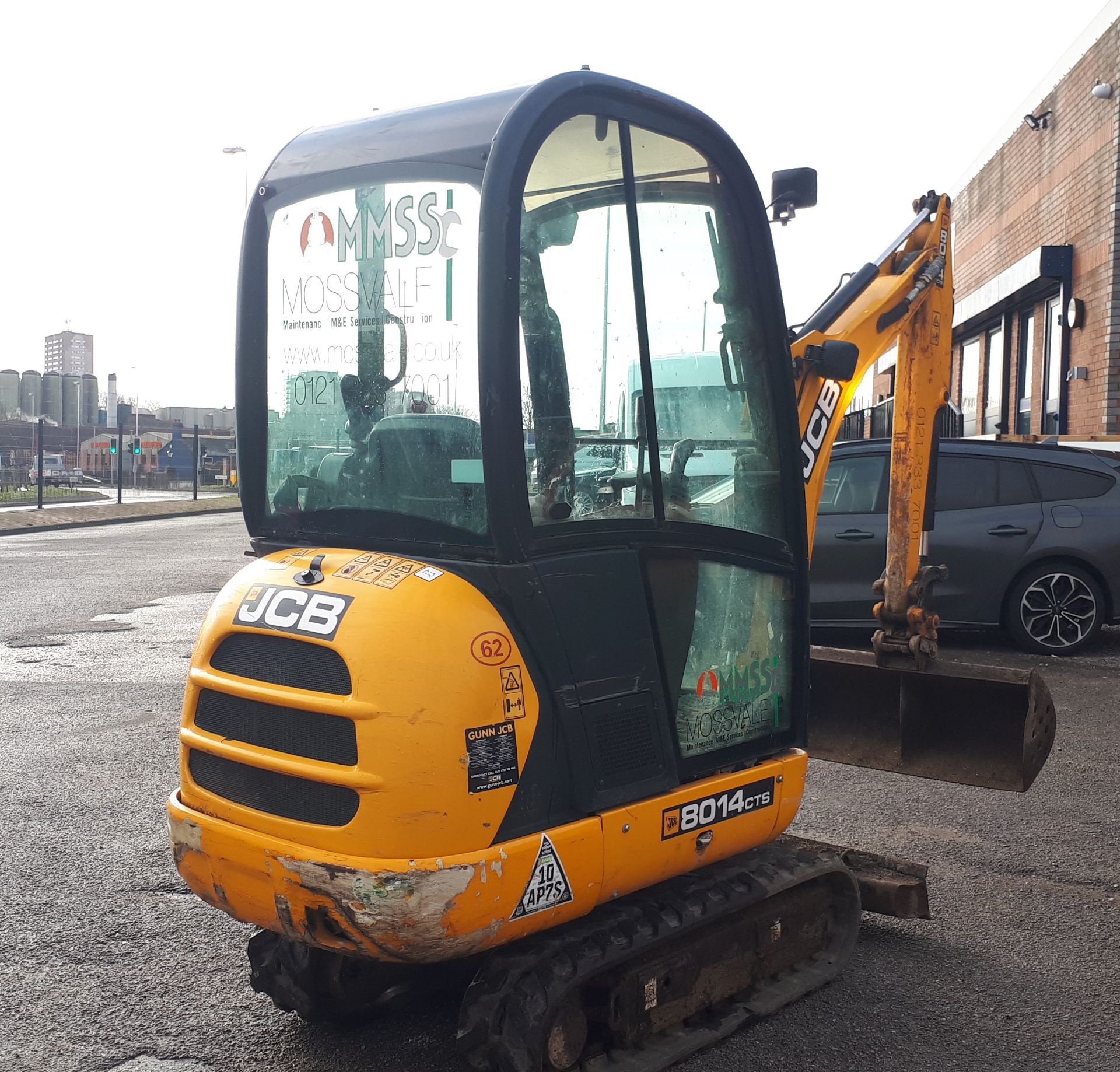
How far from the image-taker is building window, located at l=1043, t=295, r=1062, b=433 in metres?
19.1

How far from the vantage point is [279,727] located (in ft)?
10.1

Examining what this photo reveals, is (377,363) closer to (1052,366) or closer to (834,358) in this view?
(834,358)

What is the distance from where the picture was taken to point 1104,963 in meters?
4.00

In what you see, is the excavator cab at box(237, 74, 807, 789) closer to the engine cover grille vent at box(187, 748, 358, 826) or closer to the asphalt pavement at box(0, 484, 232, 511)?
the engine cover grille vent at box(187, 748, 358, 826)

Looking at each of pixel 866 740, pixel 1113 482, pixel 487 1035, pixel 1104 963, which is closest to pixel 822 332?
pixel 866 740

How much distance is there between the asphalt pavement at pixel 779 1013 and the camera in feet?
11.3

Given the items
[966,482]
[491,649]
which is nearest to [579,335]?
[491,649]

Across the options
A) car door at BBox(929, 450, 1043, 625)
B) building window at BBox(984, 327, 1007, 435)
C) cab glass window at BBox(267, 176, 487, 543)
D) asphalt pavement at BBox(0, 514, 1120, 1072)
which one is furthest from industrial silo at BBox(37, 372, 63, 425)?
cab glass window at BBox(267, 176, 487, 543)

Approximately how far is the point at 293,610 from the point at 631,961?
129 centimetres

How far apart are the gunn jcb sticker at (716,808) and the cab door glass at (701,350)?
779 mm

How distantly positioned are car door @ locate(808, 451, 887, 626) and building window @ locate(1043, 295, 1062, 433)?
1044cm

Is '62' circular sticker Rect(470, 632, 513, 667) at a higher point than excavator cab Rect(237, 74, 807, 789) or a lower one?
lower

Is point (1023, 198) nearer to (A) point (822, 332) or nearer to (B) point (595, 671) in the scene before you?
(A) point (822, 332)

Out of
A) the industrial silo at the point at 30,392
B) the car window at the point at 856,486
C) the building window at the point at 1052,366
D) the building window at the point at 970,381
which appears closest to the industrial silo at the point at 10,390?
the industrial silo at the point at 30,392
